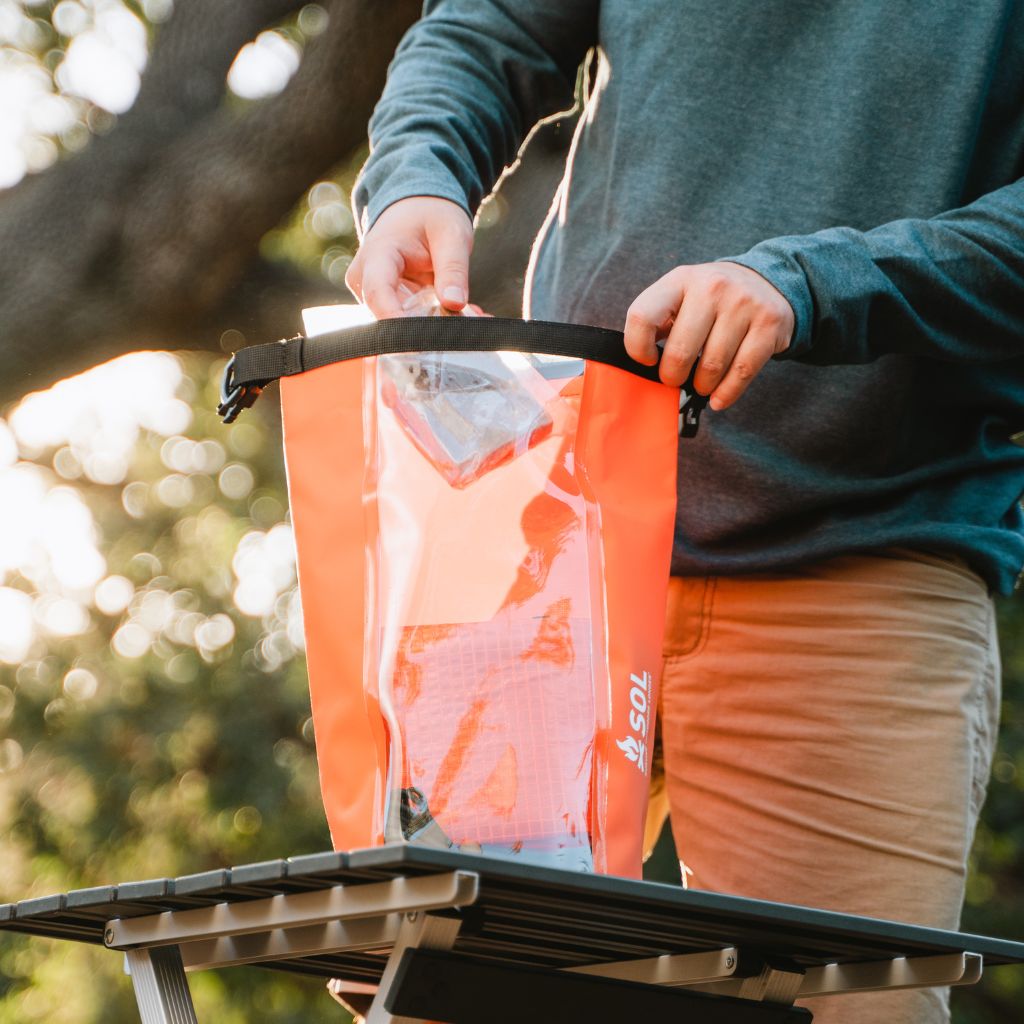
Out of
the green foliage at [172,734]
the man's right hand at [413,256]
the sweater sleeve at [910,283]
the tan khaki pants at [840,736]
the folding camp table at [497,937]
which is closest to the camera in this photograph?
the folding camp table at [497,937]

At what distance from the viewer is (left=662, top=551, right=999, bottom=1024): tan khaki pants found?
1.27 meters

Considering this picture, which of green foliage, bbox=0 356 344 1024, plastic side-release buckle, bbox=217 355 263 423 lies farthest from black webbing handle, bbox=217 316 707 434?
green foliage, bbox=0 356 344 1024

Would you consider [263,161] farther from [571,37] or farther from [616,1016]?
[616,1016]

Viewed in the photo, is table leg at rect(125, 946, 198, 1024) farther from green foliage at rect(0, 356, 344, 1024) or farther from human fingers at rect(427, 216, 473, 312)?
green foliage at rect(0, 356, 344, 1024)

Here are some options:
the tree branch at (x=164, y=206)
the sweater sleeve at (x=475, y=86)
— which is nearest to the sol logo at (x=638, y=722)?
the sweater sleeve at (x=475, y=86)

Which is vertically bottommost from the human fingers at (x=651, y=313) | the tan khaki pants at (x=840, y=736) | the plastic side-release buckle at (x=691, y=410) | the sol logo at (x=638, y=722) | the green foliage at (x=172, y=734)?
the green foliage at (x=172, y=734)

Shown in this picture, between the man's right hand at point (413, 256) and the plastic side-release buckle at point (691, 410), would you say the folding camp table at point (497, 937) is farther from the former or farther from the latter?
the man's right hand at point (413, 256)

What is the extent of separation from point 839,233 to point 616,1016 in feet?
2.18

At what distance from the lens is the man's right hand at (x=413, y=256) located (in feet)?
3.82

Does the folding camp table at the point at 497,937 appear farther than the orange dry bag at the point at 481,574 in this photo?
No

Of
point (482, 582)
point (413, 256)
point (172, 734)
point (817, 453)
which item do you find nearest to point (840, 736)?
point (817, 453)

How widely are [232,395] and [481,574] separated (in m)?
0.28

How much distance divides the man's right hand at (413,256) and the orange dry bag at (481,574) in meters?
0.15

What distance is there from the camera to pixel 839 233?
43.6 inches
